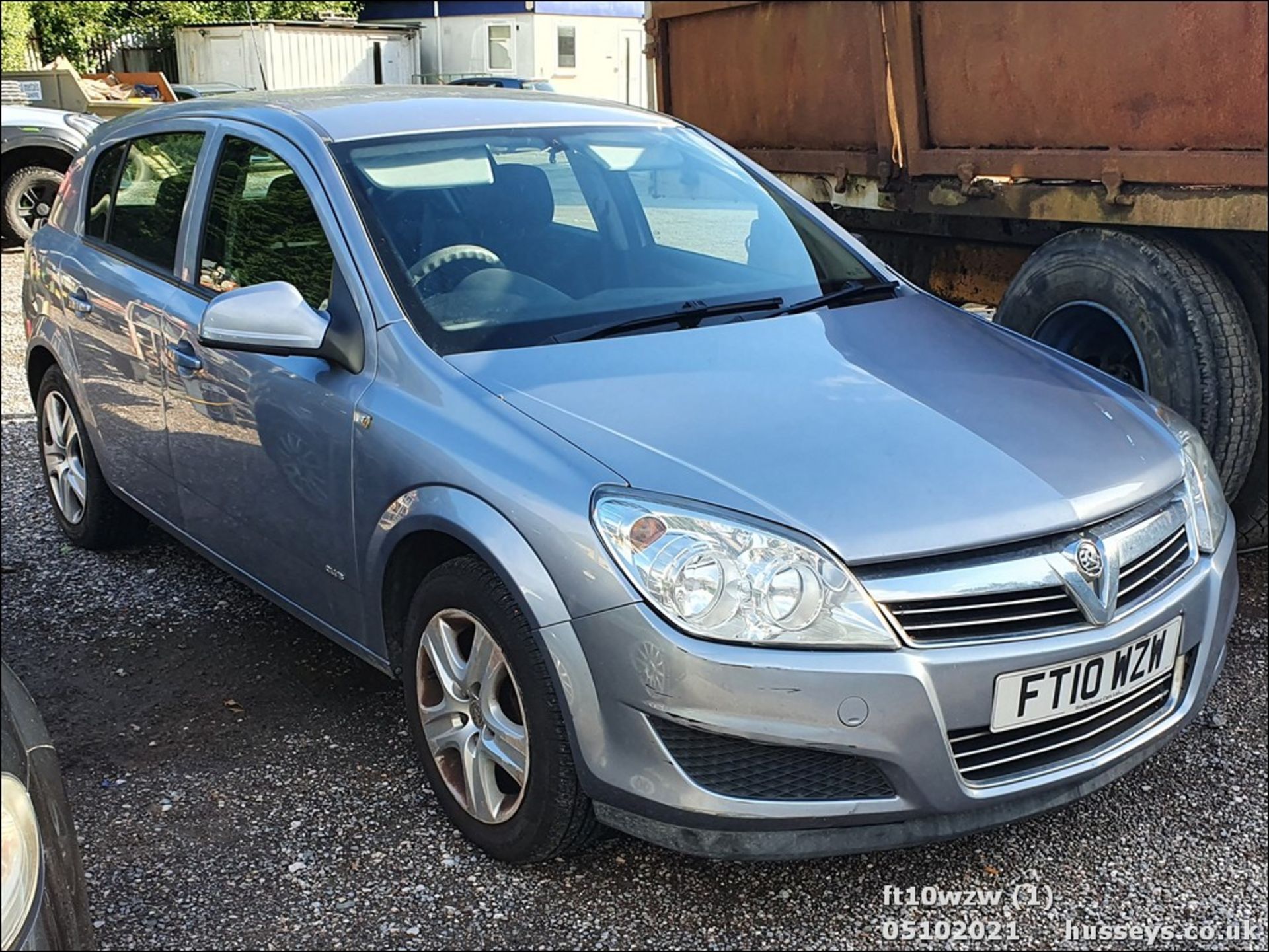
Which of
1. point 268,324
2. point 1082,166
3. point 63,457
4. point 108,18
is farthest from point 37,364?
point 108,18

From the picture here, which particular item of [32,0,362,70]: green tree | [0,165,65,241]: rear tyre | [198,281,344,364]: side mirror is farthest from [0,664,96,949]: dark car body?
[32,0,362,70]: green tree

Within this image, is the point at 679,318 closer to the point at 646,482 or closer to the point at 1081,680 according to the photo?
the point at 646,482

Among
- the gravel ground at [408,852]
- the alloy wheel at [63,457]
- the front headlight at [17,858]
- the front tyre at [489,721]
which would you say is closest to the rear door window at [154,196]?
the alloy wheel at [63,457]

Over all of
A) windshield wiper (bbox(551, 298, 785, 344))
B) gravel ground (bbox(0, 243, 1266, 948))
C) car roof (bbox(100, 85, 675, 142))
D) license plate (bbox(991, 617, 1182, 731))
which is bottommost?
gravel ground (bbox(0, 243, 1266, 948))

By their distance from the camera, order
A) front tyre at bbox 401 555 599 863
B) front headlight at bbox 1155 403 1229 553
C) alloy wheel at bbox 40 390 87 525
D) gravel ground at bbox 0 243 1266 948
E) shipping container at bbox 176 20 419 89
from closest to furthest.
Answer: front tyre at bbox 401 555 599 863, gravel ground at bbox 0 243 1266 948, front headlight at bbox 1155 403 1229 553, alloy wheel at bbox 40 390 87 525, shipping container at bbox 176 20 419 89

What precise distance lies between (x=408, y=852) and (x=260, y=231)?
5.62 feet

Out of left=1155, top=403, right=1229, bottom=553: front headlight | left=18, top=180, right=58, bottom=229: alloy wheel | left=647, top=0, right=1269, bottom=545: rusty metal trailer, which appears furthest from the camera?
left=18, top=180, right=58, bottom=229: alloy wheel

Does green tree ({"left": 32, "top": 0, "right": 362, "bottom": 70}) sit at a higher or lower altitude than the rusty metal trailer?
higher

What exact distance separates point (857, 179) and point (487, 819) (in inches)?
144

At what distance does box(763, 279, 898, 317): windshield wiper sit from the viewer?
3359 millimetres

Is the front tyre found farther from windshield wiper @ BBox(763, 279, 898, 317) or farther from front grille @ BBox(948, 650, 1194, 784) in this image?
windshield wiper @ BBox(763, 279, 898, 317)

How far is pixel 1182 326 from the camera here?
4.08 m

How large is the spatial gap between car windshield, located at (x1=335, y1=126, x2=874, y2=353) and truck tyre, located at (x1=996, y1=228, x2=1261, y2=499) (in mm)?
1065

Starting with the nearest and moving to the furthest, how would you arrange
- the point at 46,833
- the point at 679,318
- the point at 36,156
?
1. the point at 46,833
2. the point at 679,318
3. the point at 36,156
